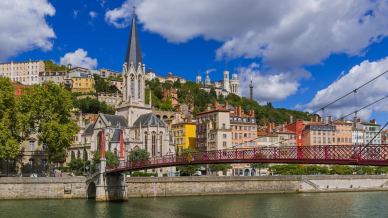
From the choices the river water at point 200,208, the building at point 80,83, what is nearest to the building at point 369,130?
the river water at point 200,208

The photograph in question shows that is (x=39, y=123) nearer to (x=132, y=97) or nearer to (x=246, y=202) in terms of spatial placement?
(x=246, y=202)

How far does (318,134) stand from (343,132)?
7.75 m

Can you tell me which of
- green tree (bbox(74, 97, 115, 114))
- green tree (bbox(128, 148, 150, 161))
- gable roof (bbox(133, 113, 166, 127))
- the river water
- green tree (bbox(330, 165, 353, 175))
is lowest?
the river water

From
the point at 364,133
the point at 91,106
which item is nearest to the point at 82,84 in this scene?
the point at 91,106

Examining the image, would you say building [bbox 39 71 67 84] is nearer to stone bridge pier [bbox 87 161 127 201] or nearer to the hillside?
the hillside

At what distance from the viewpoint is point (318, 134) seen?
9125 cm

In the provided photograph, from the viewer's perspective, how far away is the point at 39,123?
5191 cm

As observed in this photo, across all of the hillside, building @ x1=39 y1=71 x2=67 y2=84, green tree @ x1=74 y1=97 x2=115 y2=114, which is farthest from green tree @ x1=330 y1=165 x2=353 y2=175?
building @ x1=39 y1=71 x2=67 y2=84

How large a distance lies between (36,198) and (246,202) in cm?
1889

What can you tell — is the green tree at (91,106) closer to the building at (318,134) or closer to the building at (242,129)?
the building at (242,129)

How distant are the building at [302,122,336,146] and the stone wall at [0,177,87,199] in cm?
5098

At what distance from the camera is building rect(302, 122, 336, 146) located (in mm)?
90562

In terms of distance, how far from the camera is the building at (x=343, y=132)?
94.8 m

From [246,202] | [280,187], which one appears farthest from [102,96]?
[246,202]
